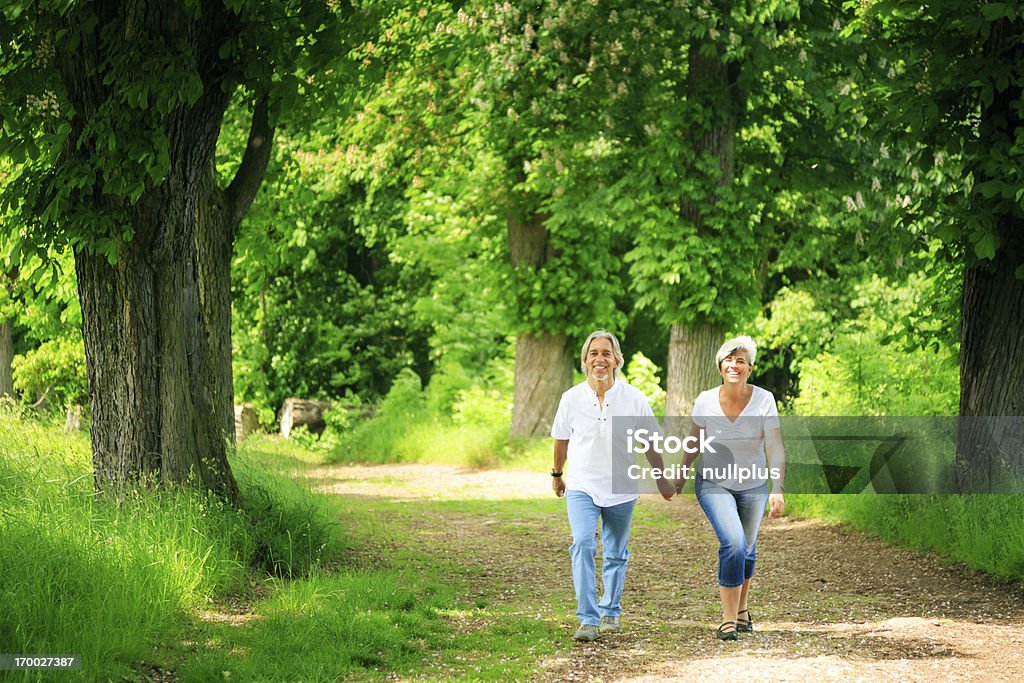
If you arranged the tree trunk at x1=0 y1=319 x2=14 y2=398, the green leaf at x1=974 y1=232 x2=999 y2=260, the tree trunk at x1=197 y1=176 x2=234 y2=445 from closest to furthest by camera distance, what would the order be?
the green leaf at x1=974 y1=232 x2=999 y2=260
the tree trunk at x1=197 y1=176 x2=234 y2=445
the tree trunk at x1=0 y1=319 x2=14 y2=398

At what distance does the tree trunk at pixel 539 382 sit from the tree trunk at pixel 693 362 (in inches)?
151

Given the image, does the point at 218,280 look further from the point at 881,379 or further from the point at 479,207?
the point at 881,379

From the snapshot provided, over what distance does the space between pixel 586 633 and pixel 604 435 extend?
1.23m

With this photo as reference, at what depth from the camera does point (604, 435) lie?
748cm

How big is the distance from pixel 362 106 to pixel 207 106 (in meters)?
9.03

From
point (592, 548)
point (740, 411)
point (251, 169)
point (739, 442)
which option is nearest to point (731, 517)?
point (739, 442)

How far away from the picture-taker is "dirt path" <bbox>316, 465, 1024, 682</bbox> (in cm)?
670

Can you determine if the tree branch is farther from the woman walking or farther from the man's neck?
the woman walking

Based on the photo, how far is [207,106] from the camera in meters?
9.23

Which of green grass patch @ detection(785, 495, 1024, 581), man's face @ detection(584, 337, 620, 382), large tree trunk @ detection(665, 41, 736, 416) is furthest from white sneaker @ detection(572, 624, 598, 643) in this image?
large tree trunk @ detection(665, 41, 736, 416)

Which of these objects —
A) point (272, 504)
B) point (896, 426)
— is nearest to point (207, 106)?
point (272, 504)

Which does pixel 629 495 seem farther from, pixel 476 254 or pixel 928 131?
pixel 476 254

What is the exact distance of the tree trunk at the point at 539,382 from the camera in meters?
20.3

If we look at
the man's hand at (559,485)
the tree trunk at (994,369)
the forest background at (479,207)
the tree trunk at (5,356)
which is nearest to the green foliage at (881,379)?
the forest background at (479,207)
